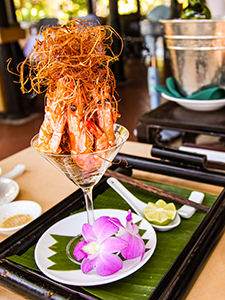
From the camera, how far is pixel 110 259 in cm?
67

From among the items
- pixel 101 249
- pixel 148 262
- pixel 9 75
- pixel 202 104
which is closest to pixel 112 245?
pixel 101 249

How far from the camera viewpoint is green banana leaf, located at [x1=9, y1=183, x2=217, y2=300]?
0.67 m

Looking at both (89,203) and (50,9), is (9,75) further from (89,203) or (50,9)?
(50,9)

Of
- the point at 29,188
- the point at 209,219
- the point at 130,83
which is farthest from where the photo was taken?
the point at 130,83

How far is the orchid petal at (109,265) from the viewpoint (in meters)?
0.67

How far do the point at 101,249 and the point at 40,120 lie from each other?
Result: 3.81m

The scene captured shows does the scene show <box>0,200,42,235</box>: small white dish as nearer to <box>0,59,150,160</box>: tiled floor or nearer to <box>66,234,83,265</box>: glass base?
<box>66,234,83,265</box>: glass base

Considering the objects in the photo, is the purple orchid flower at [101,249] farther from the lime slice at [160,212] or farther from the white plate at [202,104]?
the white plate at [202,104]

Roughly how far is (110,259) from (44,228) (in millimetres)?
246

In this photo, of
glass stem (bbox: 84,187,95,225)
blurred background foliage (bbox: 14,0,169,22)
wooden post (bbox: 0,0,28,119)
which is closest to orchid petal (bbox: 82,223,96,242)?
glass stem (bbox: 84,187,95,225)

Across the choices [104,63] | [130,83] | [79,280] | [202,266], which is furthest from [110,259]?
[130,83]

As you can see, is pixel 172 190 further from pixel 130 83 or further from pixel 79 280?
pixel 130 83

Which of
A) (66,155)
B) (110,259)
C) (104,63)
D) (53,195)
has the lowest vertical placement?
(53,195)

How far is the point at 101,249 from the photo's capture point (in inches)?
26.5
